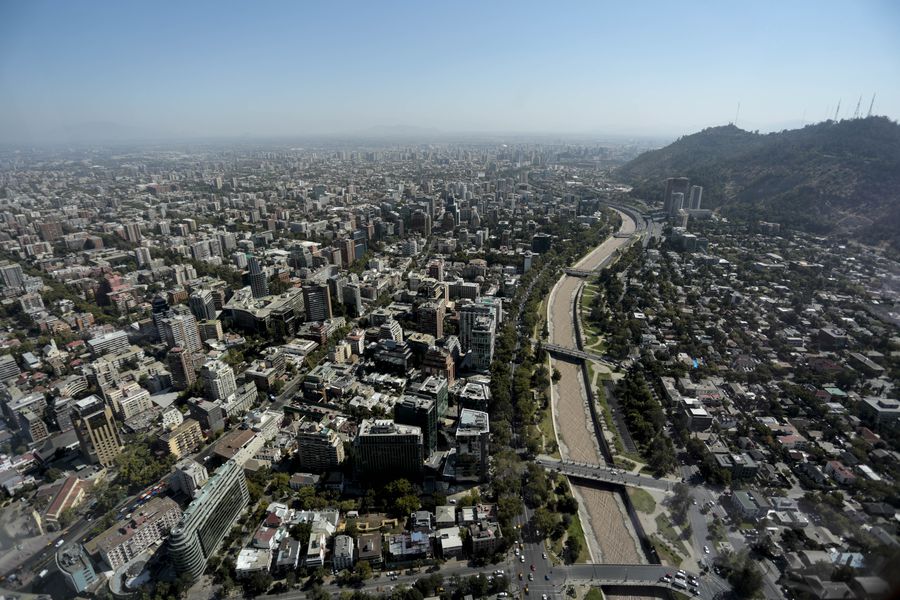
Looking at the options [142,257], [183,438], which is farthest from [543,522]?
[142,257]

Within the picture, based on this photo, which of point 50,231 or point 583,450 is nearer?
point 583,450

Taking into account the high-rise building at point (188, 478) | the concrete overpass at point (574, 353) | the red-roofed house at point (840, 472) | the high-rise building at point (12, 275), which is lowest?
the concrete overpass at point (574, 353)

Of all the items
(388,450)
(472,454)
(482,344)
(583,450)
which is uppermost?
(482,344)

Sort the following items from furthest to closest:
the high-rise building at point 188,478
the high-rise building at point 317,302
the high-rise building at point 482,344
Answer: the high-rise building at point 317,302 → the high-rise building at point 482,344 → the high-rise building at point 188,478

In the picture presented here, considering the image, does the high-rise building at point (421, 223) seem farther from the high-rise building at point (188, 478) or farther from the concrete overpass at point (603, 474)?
the high-rise building at point (188, 478)

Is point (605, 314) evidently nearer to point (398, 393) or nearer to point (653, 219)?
point (398, 393)

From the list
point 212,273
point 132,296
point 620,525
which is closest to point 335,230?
point 212,273

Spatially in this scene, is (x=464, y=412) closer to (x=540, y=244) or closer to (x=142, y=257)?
(x=540, y=244)

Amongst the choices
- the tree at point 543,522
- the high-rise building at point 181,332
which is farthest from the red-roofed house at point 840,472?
the high-rise building at point 181,332
